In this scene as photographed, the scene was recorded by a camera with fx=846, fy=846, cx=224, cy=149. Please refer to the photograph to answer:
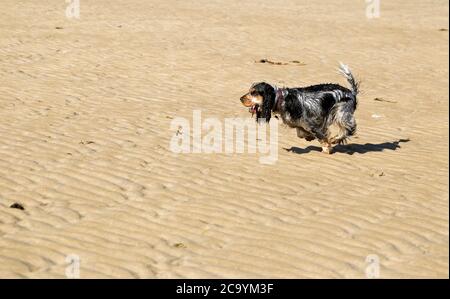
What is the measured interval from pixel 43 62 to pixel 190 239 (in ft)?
31.8

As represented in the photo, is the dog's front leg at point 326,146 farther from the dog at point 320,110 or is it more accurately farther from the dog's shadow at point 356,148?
the dog's shadow at point 356,148

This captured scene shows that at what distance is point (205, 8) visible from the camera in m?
24.7

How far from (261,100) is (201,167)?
1111 millimetres

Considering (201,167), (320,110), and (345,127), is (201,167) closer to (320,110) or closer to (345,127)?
(320,110)

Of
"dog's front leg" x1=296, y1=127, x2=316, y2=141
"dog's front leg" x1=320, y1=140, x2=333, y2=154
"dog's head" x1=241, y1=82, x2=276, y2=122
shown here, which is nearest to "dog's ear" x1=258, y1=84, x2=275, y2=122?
"dog's head" x1=241, y1=82, x2=276, y2=122

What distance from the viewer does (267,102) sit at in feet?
33.2

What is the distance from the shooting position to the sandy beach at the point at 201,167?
22.9 feet

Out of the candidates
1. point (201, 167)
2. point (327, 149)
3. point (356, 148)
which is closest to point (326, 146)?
point (327, 149)

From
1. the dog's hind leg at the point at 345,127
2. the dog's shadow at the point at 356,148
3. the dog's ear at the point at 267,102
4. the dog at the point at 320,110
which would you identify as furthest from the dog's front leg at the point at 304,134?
the dog's ear at the point at 267,102

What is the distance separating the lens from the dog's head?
10086 millimetres

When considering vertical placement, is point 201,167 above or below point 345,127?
below

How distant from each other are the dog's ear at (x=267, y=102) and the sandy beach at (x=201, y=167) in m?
0.52

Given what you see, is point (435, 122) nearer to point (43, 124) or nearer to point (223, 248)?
point (43, 124)
